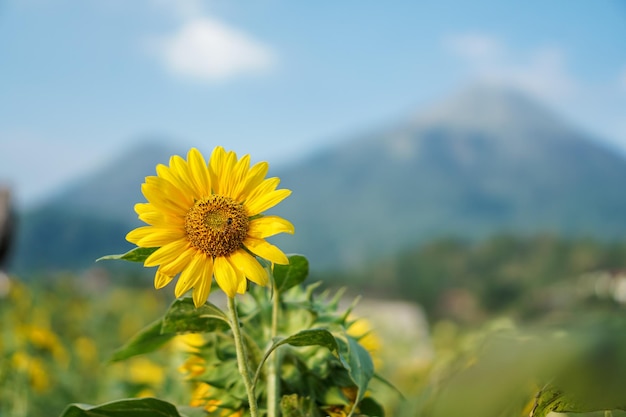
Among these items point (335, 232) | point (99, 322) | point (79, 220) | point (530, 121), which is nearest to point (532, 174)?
point (530, 121)

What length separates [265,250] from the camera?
50 cm

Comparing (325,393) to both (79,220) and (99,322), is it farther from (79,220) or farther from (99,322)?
(79,220)

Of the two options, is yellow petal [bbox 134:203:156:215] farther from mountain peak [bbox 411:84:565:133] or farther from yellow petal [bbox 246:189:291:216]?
mountain peak [bbox 411:84:565:133]

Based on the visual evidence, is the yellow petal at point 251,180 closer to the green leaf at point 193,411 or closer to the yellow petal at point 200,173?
the yellow petal at point 200,173

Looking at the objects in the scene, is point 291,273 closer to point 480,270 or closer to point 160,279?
point 160,279

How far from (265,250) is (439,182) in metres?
53.2

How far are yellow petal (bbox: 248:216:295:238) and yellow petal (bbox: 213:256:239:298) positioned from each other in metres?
0.03

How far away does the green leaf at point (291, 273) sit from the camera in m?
0.54

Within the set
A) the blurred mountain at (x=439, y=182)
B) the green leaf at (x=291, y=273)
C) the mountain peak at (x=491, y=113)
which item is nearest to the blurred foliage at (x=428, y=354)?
the green leaf at (x=291, y=273)

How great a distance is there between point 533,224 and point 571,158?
1188 centimetres

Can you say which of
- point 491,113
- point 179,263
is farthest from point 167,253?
→ point 491,113

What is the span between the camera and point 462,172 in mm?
54969

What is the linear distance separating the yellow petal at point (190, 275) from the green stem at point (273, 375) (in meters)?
0.06

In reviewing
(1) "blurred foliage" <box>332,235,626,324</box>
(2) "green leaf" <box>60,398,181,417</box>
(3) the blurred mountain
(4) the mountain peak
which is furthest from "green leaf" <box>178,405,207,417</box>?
(4) the mountain peak
